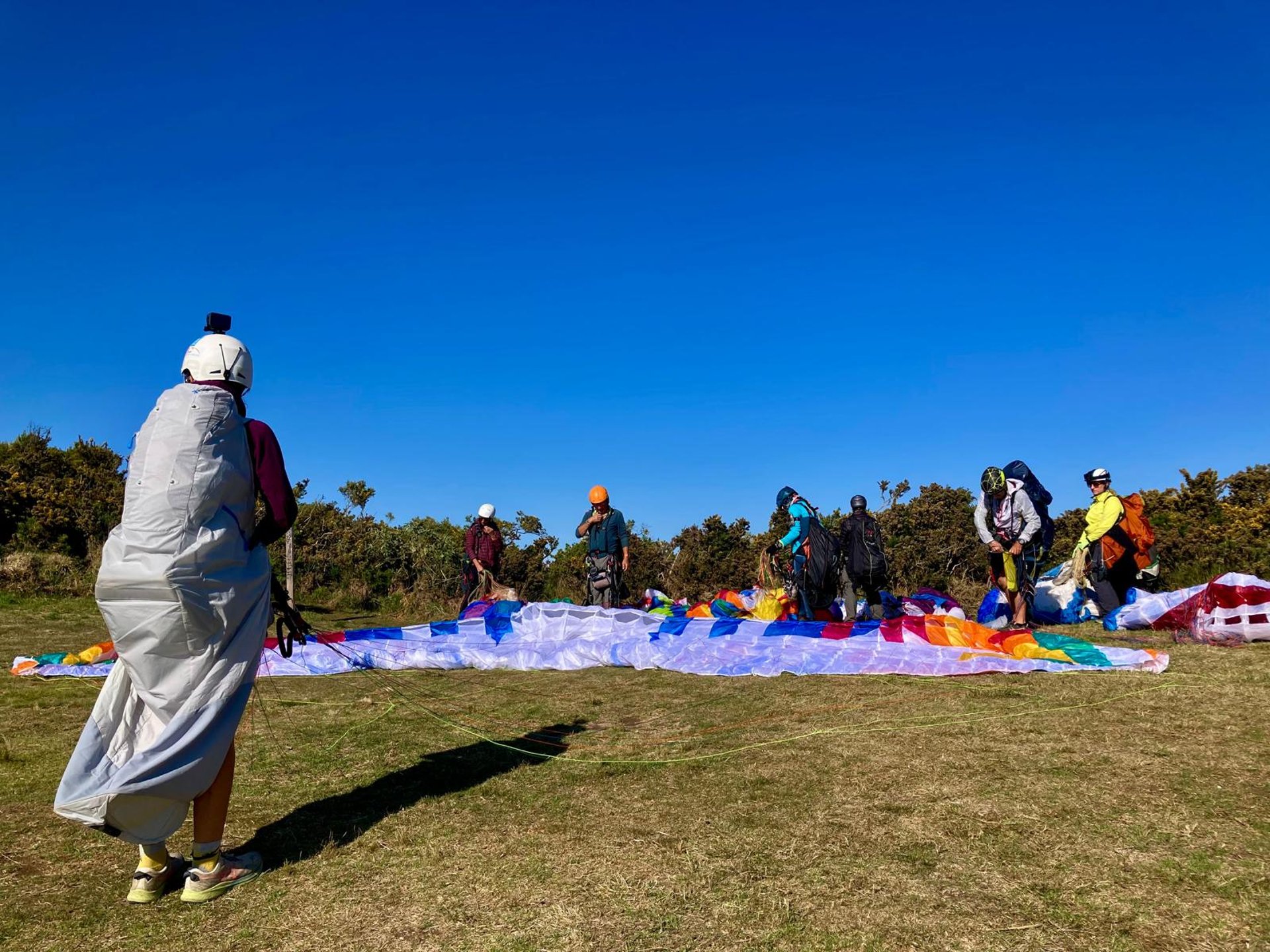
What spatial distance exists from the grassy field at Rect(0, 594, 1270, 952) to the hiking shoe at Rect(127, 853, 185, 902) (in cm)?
5

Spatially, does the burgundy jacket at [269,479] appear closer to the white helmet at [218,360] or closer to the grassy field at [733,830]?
the white helmet at [218,360]

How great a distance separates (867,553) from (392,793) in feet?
22.7

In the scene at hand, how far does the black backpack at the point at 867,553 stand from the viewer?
991 cm

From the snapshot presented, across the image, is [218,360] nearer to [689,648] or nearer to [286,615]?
[286,615]

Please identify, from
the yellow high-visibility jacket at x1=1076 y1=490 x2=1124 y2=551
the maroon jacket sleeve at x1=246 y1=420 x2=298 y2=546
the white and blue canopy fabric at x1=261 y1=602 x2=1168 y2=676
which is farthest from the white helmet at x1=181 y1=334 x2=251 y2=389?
the yellow high-visibility jacket at x1=1076 y1=490 x2=1124 y2=551

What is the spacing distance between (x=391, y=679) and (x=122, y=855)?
4908 millimetres

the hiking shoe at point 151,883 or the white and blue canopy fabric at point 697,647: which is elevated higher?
the white and blue canopy fabric at point 697,647

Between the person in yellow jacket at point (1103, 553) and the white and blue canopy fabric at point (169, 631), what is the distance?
30.5 ft

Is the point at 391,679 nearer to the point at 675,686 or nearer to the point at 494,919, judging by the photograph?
the point at 675,686

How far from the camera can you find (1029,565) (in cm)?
927

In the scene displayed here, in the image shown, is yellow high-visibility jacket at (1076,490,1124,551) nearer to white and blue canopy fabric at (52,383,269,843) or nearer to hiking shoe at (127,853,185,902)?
white and blue canopy fabric at (52,383,269,843)

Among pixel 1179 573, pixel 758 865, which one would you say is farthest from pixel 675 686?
pixel 1179 573

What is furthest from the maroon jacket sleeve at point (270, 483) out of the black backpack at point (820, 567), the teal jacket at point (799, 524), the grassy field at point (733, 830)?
the teal jacket at point (799, 524)

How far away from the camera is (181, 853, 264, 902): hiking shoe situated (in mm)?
3000
